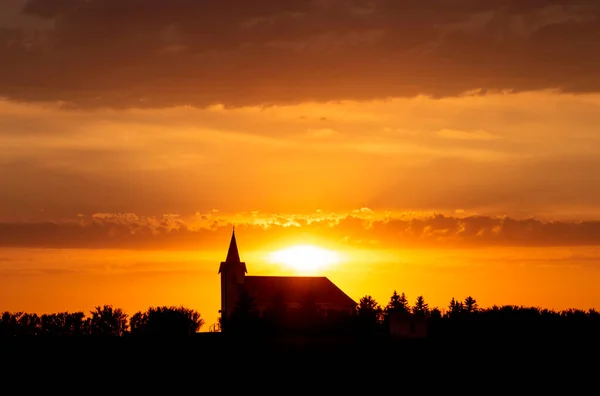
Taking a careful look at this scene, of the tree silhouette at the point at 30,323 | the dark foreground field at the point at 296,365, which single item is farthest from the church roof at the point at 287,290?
the dark foreground field at the point at 296,365

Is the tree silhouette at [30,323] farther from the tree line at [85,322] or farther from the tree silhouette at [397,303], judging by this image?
the tree silhouette at [397,303]

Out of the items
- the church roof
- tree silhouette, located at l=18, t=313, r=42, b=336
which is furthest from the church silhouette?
tree silhouette, located at l=18, t=313, r=42, b=336

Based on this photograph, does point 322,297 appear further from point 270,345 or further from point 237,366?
point 237,366

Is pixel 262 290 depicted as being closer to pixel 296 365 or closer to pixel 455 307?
pixel 455 307

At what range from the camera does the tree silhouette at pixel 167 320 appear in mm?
150875

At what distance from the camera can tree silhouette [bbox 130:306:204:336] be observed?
15088 centimetres

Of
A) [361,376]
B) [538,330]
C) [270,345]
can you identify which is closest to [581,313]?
[538,330]

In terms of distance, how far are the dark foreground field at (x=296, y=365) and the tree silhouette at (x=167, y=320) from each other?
42.9 meters

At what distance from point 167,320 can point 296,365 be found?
250 feet

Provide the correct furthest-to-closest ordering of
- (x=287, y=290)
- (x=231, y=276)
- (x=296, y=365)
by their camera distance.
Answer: (x=287, y=290), (x=231, y=276), (x=296, y=365)

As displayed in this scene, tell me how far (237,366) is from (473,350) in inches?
1020

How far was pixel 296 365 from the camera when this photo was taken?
87.9 meters

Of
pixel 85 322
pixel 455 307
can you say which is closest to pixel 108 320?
pixel 85 322

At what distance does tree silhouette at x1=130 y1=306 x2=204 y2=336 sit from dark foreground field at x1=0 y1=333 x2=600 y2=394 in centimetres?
4292
